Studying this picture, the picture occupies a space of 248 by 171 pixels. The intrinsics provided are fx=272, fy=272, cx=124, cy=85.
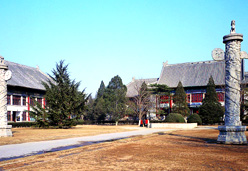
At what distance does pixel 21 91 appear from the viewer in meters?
47.1

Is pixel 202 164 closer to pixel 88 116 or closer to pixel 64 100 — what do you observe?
pixel 64 100

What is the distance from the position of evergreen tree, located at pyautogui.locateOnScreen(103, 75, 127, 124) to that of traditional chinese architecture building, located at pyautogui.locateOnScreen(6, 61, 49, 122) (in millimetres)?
12906

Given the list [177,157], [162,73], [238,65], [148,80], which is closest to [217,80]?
[162,73]

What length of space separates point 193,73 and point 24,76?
3430cm

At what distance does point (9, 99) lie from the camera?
1741 inches

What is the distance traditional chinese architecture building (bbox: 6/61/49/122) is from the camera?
146 feet

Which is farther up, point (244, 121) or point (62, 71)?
point (62, 71)

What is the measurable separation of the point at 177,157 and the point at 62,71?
1025 inches

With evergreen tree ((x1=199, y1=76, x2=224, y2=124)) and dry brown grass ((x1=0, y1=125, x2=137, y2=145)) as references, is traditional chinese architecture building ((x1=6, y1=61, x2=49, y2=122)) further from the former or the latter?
evergreen tree ((x1=199, y1=76, x2=224, y2=124))

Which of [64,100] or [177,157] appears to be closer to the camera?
[177,157]

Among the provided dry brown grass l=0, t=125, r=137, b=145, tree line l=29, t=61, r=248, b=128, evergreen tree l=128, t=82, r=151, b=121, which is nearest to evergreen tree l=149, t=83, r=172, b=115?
tree line l=29, t=61, r=248, b=128

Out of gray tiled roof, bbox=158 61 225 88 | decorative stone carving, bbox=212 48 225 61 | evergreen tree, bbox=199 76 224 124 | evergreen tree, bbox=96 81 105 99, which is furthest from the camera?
evergreen tree, bbox=96 81 105 99

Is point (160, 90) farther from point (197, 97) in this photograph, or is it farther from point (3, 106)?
point (3, 106)

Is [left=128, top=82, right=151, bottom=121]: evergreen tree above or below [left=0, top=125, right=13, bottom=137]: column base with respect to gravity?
above
